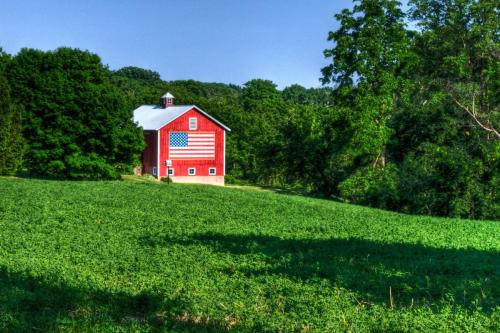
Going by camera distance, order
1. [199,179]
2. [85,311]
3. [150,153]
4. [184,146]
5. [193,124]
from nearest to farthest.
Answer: [85,311]
[184,146]
[150,153]
[193,124]
[199,179]

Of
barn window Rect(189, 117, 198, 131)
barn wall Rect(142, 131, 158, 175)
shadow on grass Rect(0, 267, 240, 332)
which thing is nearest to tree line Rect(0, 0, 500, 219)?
barn wall Rect(142, 131, 158, 175)

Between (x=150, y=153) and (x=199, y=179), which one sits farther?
(x=199, y=179)

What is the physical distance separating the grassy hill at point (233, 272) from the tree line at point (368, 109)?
12.6m

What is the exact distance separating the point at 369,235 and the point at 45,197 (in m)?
11.2

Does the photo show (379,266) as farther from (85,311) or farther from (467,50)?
(467,50)

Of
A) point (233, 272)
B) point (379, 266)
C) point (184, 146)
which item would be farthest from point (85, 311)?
point (184, 146)

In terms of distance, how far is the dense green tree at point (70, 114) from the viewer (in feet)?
119

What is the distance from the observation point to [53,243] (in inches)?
510

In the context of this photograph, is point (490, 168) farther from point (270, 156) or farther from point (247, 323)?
point (270, 156)

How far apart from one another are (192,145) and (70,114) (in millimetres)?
14763

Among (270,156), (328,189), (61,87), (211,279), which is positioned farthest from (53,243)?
(270,156)

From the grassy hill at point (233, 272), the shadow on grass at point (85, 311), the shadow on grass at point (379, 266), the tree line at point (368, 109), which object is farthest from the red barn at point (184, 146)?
the shadow on grass at point (85, 311)

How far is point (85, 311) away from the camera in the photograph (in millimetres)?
7910

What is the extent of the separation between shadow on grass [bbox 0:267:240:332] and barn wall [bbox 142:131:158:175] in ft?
132
